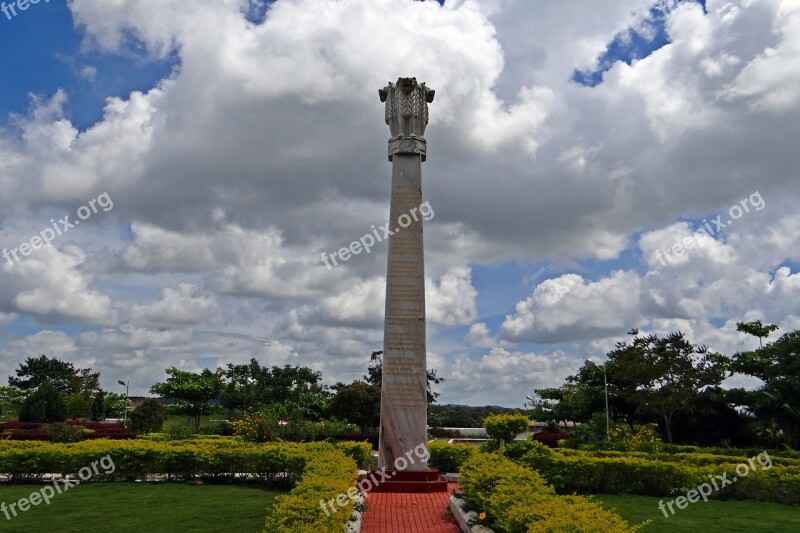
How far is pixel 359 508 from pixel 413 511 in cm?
146

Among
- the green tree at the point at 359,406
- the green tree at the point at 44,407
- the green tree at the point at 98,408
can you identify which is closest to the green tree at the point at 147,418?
the green tree at the point at 44,407

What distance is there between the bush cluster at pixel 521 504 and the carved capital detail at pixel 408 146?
690 centimetres

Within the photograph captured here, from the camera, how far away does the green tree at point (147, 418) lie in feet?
81.2

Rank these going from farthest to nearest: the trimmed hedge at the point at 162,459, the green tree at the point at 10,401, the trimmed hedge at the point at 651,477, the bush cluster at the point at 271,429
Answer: the green tree at the point at 10,401 → the bush cluster at the point at 271,429 → the trimmed hedge at the point at 162,459 → the trimmed hedge at the point at 651,477

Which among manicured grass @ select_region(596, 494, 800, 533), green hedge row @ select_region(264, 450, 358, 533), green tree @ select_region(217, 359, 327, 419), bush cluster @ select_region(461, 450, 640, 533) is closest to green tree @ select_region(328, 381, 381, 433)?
Answer: green tree @ select_region(217, 359, 327, 419)

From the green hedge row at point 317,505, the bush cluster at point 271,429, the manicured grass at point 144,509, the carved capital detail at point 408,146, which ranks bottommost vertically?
the manicured grass at point 144,509

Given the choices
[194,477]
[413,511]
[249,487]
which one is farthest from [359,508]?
[194,477]

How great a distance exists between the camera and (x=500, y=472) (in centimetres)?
916

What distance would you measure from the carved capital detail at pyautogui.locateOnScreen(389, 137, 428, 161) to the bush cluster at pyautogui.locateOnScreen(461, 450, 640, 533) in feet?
22.7

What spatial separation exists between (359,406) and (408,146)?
18.8 meters

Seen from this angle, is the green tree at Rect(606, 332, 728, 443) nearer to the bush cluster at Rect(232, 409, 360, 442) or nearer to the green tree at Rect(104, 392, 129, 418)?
the bush cluster at Rect(232, 409, 360, 442)

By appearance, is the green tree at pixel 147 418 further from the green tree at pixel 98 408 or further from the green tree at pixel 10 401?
the green tree at pixel 10 401

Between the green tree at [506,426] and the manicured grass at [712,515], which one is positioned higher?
the green tree at [506,426]

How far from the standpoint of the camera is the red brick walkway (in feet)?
30.5
